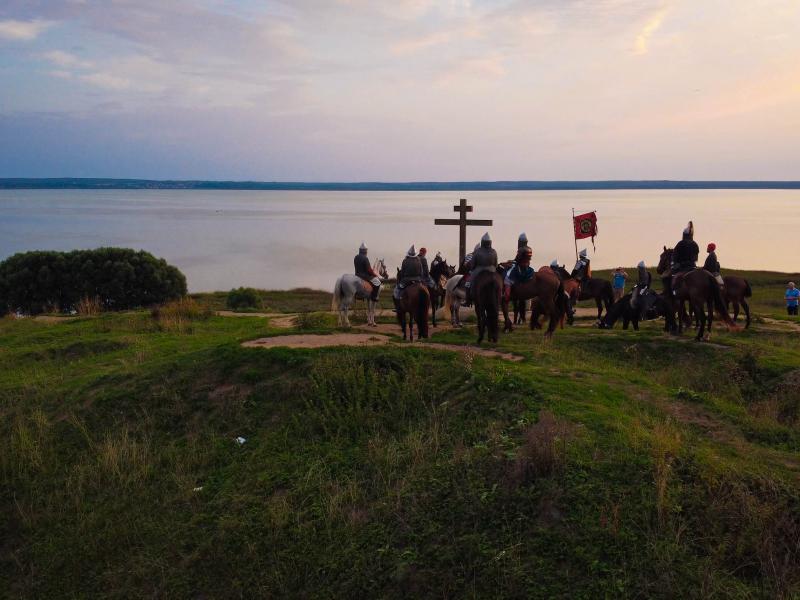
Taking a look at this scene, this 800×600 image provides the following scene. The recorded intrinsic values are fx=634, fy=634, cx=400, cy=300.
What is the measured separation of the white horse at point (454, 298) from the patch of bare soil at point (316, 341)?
4848 millimetres

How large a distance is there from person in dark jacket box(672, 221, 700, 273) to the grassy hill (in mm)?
3191

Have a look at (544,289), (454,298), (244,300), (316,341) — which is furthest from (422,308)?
(244,300)

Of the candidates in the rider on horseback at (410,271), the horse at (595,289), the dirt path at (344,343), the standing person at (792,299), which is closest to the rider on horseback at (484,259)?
the rider on horseback at (410,271)

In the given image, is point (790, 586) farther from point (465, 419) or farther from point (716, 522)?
point (465, 419)

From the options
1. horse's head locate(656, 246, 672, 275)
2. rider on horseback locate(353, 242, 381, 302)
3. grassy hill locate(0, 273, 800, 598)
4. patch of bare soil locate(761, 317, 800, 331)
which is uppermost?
horse's head locate(656, 246, 672, 275)

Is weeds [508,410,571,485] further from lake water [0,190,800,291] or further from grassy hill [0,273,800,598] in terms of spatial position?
lake water [0,190,800,291]

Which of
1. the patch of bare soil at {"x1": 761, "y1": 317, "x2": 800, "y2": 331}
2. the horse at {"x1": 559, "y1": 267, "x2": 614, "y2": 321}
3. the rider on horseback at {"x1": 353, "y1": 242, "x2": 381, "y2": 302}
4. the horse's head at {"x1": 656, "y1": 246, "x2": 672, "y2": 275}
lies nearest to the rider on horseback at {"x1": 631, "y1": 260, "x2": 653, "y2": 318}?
the horse's head at {"x1": 656, "y1": 246, "x2": 672, "y2": 275}

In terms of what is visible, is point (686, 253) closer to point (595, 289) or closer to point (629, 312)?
point (629, 312)

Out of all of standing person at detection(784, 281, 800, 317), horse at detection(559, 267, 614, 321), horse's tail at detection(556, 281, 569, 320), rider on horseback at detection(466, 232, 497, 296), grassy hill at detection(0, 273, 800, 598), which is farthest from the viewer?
standing person at detection(784, 281, 800, 317)

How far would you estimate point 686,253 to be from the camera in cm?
1628

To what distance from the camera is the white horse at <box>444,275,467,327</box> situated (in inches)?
779

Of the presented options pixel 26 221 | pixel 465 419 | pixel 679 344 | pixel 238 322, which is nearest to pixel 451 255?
pixel 238 322

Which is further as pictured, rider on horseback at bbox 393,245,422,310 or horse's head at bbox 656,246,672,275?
horse's head at bbox 656,246,672,275

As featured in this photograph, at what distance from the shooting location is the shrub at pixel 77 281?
41812mm
